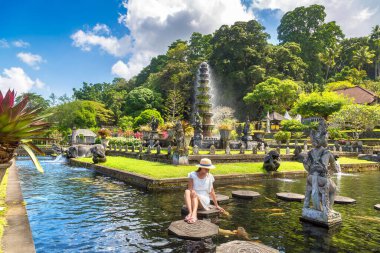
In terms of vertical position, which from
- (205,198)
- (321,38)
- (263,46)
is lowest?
(205,198)

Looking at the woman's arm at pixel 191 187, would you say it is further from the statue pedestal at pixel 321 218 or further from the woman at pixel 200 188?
the statue pedestal at pixel 321 218

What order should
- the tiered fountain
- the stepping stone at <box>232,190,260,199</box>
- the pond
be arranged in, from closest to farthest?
the pond < the stepping stone at <box>232,190,260,199</box> < the tiered fountain

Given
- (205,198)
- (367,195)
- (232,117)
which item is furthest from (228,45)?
(205,198)

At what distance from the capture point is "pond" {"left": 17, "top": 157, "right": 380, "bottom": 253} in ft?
20.1

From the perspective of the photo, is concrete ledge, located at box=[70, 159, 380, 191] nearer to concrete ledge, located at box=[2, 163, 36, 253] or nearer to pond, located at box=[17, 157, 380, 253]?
pond, located at box=[17, 157, 380, 253]

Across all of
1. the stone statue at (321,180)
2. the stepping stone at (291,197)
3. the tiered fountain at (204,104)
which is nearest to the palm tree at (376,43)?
the tiered fountain at (204,104)

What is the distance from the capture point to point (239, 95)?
198 feet

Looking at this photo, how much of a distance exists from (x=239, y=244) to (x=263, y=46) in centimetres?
5924

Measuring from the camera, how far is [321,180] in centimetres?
714

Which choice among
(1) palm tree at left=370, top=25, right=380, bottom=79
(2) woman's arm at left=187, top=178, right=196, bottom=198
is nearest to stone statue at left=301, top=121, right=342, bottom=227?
(2) woman's arm at left=187, top=178, right=196, bottom=198

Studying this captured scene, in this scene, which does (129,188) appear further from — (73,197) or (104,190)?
(73,197)

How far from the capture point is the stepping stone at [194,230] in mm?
5977

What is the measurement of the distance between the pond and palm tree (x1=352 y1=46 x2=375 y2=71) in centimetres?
6555

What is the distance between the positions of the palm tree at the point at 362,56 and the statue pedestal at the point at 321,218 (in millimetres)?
71784
